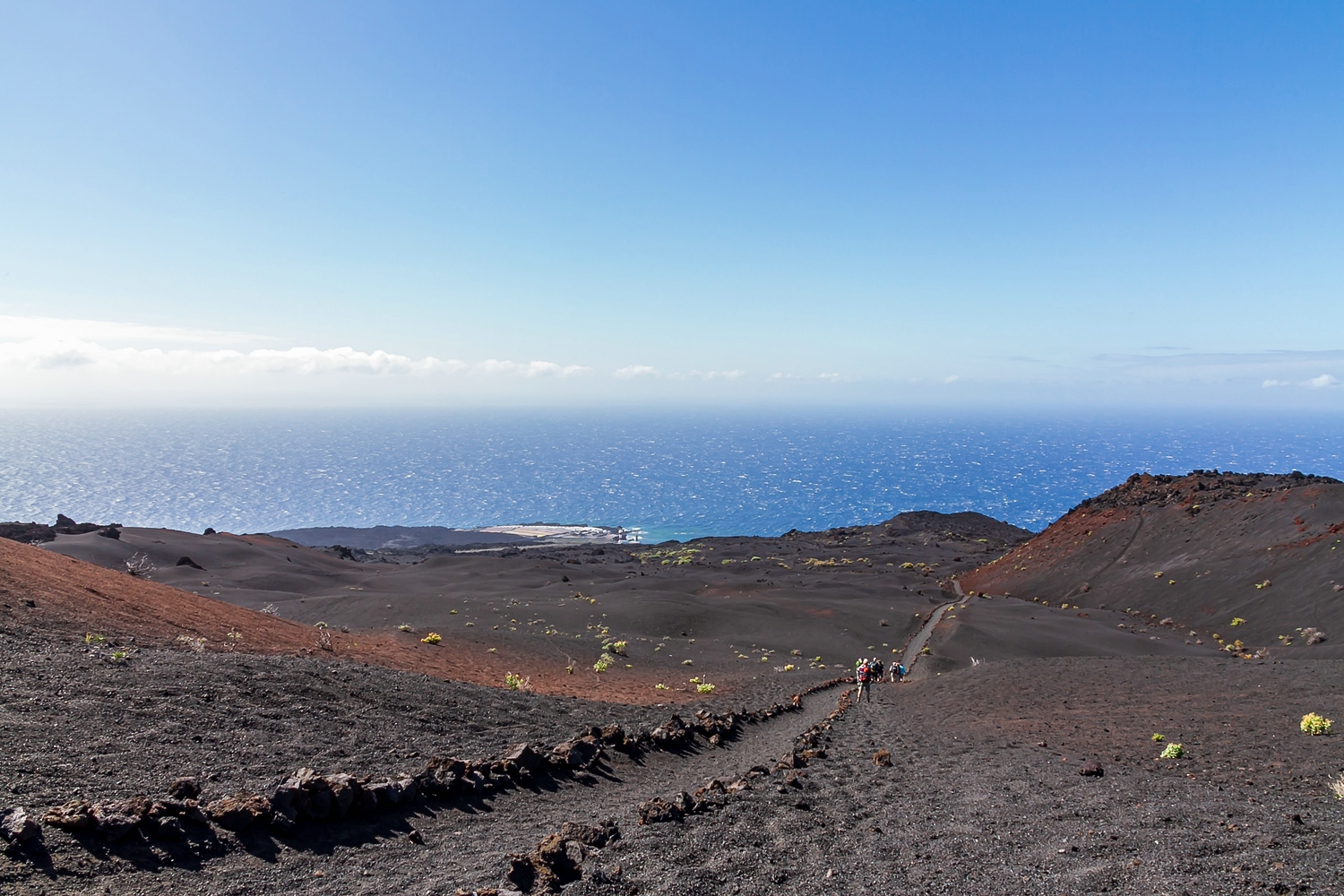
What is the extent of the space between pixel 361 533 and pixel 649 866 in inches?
3586

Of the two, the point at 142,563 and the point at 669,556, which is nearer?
the point at 142,563

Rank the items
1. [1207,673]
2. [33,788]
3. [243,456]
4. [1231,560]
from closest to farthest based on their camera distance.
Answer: [33,788] < [1207,673] < [1231,560] < [243,456]

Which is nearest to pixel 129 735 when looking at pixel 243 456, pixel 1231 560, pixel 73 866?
pixel 73 866

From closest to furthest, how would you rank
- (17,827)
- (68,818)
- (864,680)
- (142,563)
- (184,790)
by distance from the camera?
(17,827), (68,818), (184,790), (864,680), (142,563)

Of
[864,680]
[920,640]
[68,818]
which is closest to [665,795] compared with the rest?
[68,818]

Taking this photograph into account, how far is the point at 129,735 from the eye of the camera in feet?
24.2

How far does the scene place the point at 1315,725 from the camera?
1150 cm

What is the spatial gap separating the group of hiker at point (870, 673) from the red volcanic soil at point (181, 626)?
526 cm

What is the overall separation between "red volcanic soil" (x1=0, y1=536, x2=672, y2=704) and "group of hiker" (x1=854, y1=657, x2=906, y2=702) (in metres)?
5.26

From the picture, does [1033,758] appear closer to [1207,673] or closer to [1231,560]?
[1207,673]

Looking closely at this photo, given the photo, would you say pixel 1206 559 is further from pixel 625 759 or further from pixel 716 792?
pixel 716 792

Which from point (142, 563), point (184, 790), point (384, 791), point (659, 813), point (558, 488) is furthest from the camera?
point (558, 488)

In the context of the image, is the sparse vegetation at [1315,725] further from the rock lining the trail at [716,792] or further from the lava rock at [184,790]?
the lava rock at [184,790]

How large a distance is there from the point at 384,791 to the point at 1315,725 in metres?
15.1
